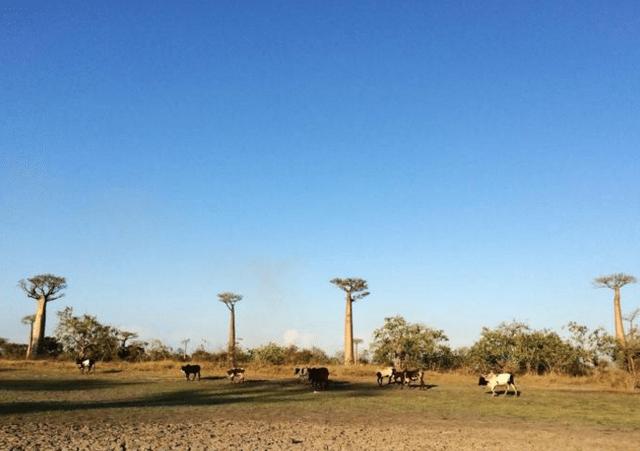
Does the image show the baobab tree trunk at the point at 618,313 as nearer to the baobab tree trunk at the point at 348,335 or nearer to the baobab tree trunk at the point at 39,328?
the baobab tree trunk at the point at 348,335

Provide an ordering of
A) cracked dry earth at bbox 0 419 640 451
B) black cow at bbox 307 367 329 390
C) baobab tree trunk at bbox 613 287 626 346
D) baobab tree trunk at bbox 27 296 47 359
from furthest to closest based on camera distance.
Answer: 1. baobab tree trunk at bbox 27 296 47 359
2. baobab tree trunk at bbox 613 287 626 346
3. black cow at bbox 307 367 329 390
4. cracked dry earth at bbox 0 419 640 451

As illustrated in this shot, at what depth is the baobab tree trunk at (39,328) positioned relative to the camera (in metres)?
53.2

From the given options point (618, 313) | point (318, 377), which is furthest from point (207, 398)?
point (618, 313)

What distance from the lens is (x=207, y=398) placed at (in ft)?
69.2

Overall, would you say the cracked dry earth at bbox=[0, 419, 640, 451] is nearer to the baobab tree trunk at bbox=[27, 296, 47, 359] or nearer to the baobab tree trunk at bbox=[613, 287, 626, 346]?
the baobab tree trunk at bbox=[613, 287, 626, 346]

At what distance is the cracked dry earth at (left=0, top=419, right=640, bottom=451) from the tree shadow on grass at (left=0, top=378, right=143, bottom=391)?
12386 millimetres

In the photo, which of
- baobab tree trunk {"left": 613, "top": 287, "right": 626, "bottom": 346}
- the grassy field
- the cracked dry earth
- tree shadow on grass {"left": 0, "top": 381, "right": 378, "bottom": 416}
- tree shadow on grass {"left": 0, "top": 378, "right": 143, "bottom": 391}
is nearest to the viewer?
the cracked dry earth

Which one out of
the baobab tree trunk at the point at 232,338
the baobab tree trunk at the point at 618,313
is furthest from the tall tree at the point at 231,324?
the baobab tree trunk at the point at 618,313

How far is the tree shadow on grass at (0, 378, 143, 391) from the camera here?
23.9m

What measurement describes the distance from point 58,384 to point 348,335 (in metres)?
26.5

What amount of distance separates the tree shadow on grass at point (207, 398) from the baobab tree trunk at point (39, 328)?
33646 mm

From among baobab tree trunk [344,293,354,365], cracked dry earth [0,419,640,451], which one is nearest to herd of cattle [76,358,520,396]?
cracked dry earth [0,419,640,451]

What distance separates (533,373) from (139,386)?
87.0ft

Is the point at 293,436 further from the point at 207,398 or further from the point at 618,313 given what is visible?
the point at 618,313
